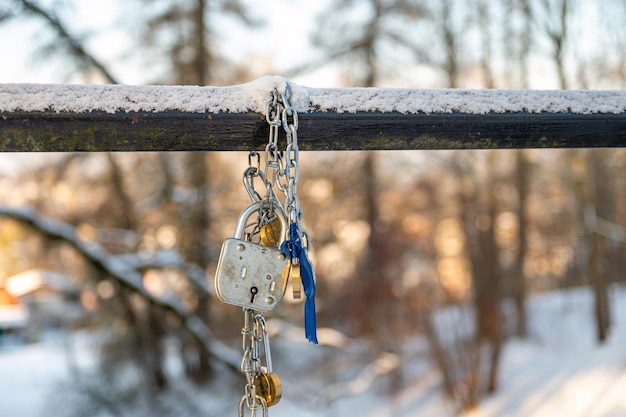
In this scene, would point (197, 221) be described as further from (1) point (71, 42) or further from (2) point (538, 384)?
(2) point (538, 384)

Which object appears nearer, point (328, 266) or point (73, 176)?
point (73, 176)

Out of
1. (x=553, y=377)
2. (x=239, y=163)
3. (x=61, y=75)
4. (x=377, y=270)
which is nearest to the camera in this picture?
(x=61, y=75)

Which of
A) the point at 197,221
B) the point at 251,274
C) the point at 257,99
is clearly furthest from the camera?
the point at 197,221

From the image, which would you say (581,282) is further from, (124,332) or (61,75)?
(61,75)

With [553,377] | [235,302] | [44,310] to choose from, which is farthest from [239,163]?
[44,310]

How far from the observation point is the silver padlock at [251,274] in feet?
2.52

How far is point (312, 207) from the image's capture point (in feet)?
39.4

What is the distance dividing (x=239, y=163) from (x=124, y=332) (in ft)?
10.5

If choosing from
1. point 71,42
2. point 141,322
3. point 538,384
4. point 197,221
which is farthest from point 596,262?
point 71,42

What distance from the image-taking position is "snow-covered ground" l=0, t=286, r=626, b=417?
7.56 meters

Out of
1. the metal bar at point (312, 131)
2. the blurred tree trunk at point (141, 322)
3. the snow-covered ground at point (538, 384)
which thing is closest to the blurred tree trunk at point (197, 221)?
the blurred tree trunk at point (141, 322)

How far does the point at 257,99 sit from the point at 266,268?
0.91 feet

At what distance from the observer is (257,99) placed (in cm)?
90

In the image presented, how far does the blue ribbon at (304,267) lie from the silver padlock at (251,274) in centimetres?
2
